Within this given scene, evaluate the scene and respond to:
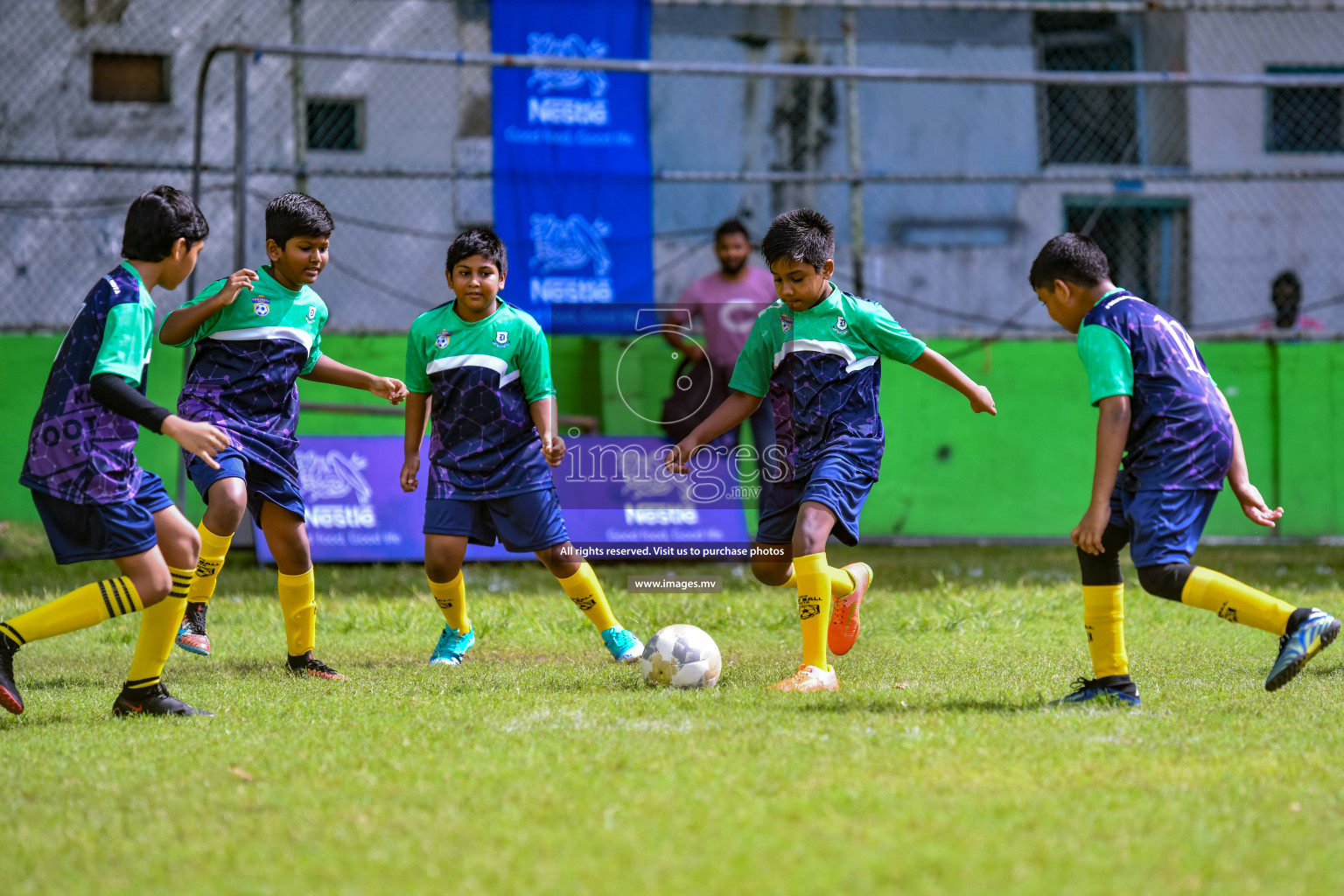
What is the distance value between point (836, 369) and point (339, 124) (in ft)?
36.9

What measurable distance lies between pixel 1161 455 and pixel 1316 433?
6501mm

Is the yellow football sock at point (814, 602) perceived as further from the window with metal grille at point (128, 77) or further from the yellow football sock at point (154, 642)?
the window with metal grille at point (128, 77)

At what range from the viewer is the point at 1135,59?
15.9 meters

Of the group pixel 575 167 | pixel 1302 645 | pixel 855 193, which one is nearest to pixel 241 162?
pixel 575 167

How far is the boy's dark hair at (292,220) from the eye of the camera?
512 cm

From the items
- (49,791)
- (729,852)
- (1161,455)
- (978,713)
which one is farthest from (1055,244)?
(49,791)

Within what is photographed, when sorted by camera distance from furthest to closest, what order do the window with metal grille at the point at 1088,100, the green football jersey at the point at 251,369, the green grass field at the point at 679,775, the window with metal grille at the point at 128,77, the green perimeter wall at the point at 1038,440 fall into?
1. the window with metal grille at the point at 1088,100
2. the window with metal grille at the point at 128,77
3. the green perimeter wall at the point at 1038,440
4. the green football jersey at the point at 251,369
5. the green grass field at the point at 679,775

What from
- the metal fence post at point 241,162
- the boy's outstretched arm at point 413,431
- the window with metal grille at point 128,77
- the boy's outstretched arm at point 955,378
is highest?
the window with metal grille at point 128,77

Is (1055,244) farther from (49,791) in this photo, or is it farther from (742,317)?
(742,317)

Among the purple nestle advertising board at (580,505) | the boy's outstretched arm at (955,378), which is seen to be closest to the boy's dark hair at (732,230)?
the purple nestle advertising board at (580,505)

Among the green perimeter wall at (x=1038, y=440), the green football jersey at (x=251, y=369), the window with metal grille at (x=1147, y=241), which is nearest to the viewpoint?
the green football jersey at (x=251, y=369)

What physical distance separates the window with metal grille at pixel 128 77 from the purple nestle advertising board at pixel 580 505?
27.1 ft

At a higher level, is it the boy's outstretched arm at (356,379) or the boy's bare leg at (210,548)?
the boy's outstretched arm at (356,379)

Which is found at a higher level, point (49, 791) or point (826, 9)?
point (826, 9)
